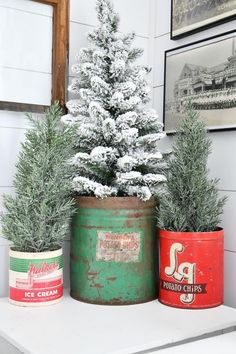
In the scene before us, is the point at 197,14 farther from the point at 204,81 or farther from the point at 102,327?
the point at 102,327

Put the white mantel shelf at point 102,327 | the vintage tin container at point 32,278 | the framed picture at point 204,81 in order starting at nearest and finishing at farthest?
the white mantel shelf at point 102,327 → the vintage tin container at point 32,278 → the framed picture at point 204,81

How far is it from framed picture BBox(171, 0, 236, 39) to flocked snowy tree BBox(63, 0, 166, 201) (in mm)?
208

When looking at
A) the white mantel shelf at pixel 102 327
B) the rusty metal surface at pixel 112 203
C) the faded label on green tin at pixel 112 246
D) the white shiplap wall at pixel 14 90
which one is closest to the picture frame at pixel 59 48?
the white shiplap wall at pixel 14 90

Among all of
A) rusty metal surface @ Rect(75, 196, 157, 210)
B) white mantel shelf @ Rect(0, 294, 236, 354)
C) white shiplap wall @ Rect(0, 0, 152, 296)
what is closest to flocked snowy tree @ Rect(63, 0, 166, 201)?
rusty metal surface @ Rect(75, 196, 157, 210)

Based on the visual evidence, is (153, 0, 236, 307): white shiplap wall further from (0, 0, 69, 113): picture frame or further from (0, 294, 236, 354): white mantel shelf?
(0, 0, 69, 113): picture frame

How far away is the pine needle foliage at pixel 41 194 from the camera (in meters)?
1.03

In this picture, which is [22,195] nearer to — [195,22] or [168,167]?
[168,167]

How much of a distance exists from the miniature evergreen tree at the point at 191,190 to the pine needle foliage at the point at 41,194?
267 millimetres

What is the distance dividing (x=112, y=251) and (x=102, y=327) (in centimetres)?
21

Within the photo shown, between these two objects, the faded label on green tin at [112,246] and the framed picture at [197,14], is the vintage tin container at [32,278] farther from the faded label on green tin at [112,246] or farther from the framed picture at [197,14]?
the framed picture at [197,14]

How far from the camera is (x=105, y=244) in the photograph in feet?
3.50

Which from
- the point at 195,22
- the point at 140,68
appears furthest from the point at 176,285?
the point at 195,22

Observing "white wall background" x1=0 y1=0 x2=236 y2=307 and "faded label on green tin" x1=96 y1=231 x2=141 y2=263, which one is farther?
"white wall background" x1=0 y1=0 x2=236 y2=307

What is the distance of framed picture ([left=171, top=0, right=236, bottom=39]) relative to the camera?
3.86ft
